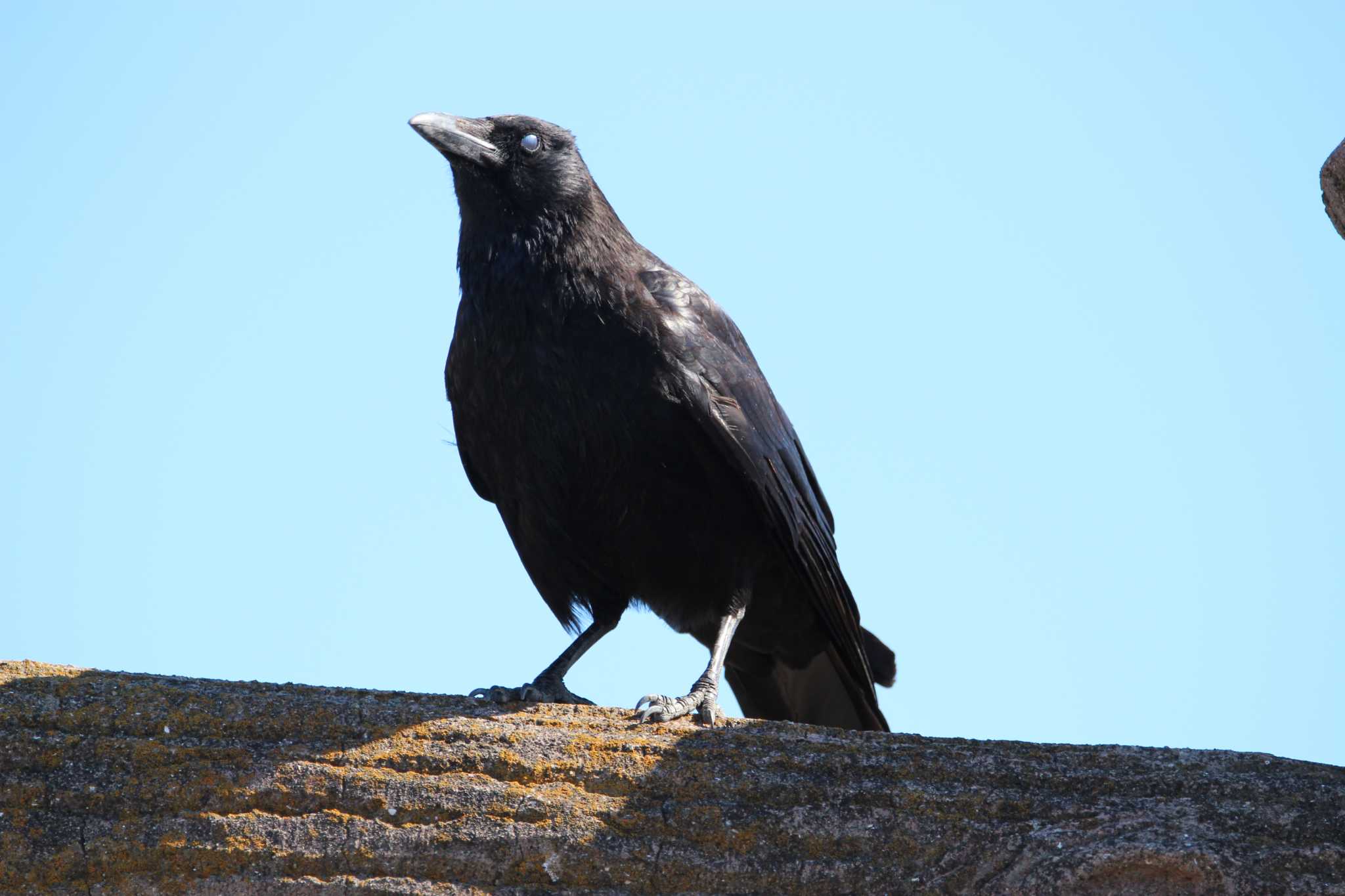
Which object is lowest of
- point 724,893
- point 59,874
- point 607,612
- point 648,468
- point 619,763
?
point 59,874

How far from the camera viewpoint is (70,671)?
339cm

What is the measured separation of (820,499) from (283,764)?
113 inches

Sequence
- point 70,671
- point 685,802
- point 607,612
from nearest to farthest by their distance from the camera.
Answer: point 685,802 → point 70,671 → point 607,612

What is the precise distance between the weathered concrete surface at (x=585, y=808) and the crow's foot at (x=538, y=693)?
1044 millimetres

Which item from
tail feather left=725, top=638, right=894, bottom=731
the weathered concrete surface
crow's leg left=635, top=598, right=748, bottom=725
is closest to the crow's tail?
tail feather left=725, top=638, right=894, bottom=731

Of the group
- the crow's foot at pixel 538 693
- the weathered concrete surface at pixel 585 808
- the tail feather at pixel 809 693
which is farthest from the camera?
the tail feather at pixel 809 693

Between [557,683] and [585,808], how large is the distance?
5.92 ft

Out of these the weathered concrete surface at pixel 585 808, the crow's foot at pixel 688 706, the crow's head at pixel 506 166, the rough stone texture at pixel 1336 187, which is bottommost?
the weathered concrete surface at pixel 585 808

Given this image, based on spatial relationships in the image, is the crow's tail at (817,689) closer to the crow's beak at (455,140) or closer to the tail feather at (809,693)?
the tail feather at (809,693)

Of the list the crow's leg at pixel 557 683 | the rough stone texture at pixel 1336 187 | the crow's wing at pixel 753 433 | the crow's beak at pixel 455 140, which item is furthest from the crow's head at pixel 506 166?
the rough stone texture at pixel 1336 187

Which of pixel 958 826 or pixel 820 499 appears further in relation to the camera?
pixel 820 499

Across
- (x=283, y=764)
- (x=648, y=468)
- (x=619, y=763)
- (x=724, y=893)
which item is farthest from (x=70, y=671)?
(x=648, y=468)

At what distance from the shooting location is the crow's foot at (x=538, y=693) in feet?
14.2

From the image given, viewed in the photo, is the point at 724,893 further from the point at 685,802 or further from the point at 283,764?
the point at 283,764
